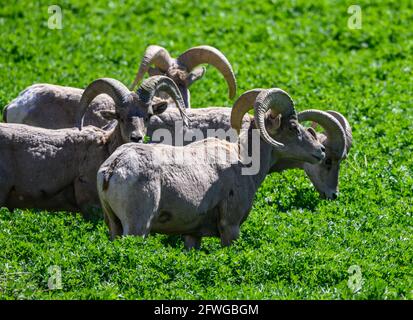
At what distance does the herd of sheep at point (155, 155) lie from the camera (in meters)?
15.8

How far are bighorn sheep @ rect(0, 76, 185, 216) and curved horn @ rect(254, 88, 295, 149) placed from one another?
1.73 metres

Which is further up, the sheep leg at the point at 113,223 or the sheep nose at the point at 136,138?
the sheep nose at the point at 136,138

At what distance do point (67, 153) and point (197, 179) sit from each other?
2432 millimetres

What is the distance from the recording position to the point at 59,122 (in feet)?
66.5

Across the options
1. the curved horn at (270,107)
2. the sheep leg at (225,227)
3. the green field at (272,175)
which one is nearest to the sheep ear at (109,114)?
the green field at (272,175)

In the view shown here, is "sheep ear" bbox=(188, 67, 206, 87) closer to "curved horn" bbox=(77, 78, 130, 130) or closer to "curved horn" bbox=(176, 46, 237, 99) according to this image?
"curved horn" bbox=(176, 46, 237, 99)

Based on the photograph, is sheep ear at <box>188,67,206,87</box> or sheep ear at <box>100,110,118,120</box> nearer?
sheep ear at <box>100,110,118,120</box>

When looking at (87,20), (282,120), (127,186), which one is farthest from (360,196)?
(87,20)

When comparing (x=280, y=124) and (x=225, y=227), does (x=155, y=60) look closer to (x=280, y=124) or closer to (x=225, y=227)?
(x=280, y=124)

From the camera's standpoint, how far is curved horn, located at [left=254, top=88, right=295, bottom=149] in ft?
55.6

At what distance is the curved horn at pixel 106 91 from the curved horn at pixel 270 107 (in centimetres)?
204

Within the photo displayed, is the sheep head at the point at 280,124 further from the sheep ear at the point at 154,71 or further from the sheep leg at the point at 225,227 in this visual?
the sheep ear at the point at 154,71

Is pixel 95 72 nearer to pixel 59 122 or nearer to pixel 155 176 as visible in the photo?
pixel 59 122

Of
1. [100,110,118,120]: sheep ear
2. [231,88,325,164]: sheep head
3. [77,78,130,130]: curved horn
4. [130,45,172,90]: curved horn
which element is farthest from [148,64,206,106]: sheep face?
[231,88,325,164]: sheep head
